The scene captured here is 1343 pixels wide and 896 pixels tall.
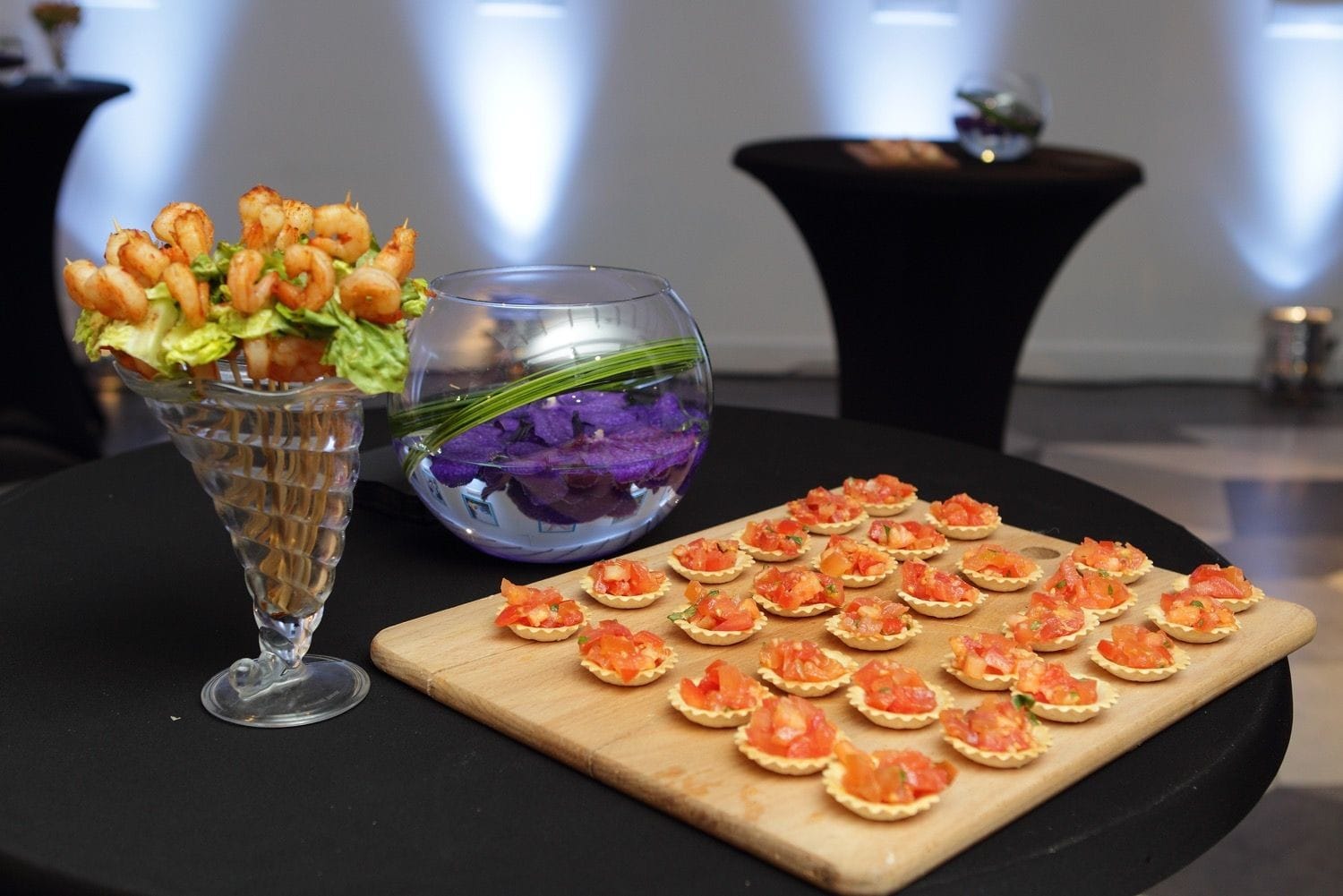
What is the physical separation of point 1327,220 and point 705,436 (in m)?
4.14

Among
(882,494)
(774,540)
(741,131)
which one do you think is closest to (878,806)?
(774,540)

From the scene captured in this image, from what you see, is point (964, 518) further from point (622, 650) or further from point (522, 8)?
point (522, 8)

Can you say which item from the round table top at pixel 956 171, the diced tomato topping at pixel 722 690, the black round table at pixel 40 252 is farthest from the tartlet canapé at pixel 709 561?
the black round table at pixel 40 252

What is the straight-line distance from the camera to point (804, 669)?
0.89 meters

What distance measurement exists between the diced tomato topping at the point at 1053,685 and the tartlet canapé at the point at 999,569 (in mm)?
193

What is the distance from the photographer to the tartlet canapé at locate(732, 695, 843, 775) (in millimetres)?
777

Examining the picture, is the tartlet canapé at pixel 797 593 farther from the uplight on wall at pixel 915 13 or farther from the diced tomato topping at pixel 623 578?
the uplight on wall at pixel 915 13

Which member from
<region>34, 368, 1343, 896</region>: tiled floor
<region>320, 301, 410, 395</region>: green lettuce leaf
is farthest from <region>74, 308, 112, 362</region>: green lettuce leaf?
<region>34, 368, 1343, 896</region>: tiled floor

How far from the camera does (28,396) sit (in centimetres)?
339

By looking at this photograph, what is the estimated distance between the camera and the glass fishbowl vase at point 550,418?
1062 mm

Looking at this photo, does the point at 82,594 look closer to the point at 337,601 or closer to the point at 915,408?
the point at 337,601

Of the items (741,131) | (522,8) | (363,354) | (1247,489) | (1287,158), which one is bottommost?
(1247,489)

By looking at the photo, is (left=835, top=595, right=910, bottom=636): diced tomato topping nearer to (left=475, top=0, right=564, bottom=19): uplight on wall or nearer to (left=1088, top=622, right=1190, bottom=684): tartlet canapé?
(left=1088, top=622, right=1190, bottom=684): tartlet canapé

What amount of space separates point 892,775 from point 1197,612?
36 cm
